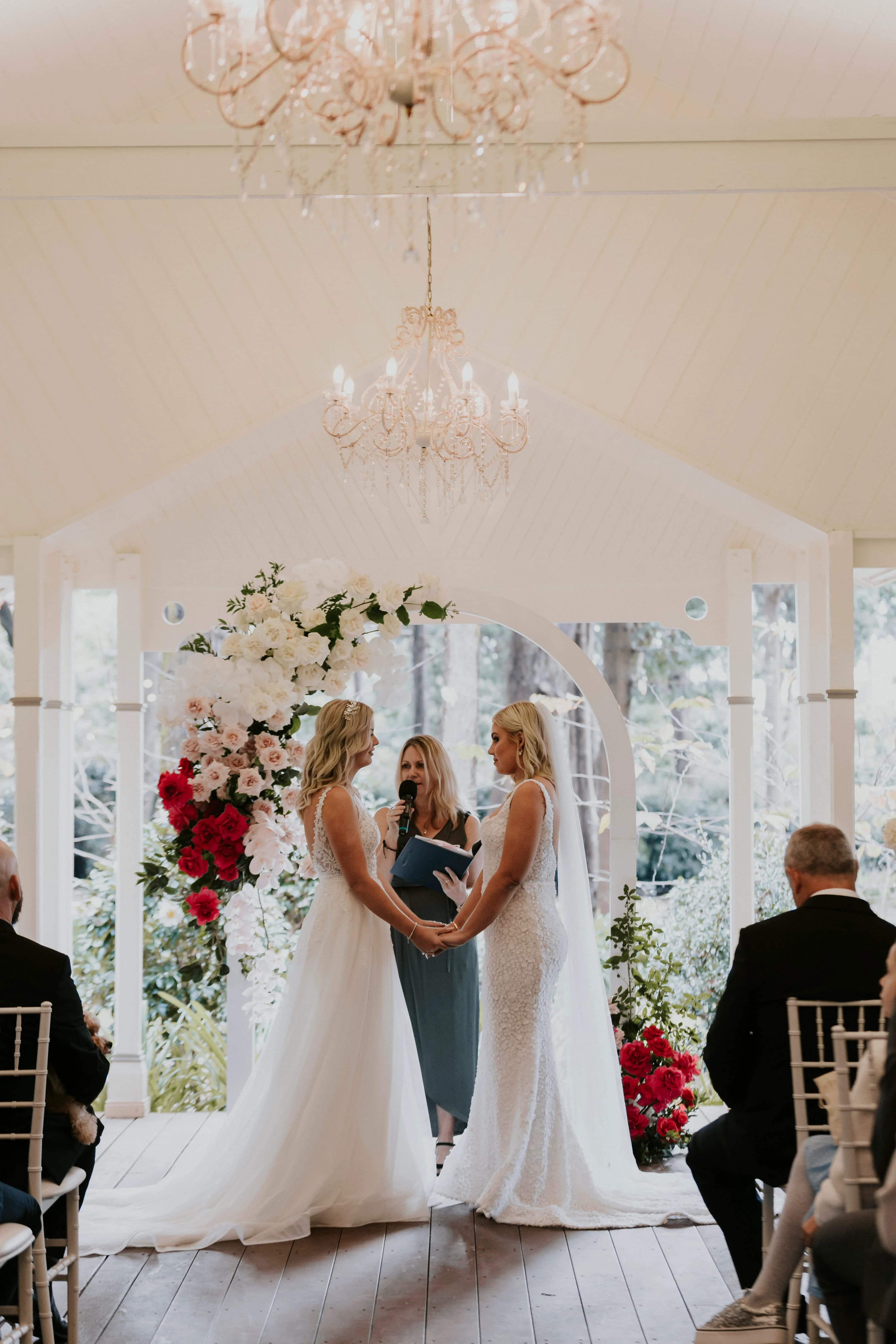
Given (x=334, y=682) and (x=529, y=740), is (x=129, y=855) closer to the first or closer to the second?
(x=334, y=682)

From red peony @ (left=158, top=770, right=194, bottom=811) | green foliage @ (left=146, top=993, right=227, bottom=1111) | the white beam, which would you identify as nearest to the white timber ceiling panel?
the white beam

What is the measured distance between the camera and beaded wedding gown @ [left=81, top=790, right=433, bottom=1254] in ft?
13.0

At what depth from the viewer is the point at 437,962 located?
4.96 m

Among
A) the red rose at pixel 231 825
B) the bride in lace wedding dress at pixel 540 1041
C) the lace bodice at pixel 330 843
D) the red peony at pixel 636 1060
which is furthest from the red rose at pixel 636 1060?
the red rose at pixel 231 825

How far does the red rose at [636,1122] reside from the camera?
193 inches

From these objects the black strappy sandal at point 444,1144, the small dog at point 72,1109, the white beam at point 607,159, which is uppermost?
the white beam at point 607,159

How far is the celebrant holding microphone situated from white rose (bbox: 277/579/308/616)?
0.73m

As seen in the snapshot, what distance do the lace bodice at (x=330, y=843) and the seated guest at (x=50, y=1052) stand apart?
48.1 inches

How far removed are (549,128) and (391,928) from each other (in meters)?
2.85

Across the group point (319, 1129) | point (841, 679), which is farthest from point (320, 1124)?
point (841, 679)

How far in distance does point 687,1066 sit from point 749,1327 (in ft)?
6.90

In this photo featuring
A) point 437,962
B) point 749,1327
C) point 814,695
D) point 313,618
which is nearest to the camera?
point 749,1327

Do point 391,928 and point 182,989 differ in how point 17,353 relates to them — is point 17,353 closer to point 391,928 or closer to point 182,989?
point 391,928

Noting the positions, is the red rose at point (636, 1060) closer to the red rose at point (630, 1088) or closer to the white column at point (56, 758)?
the red rose at point (630, 1088)
